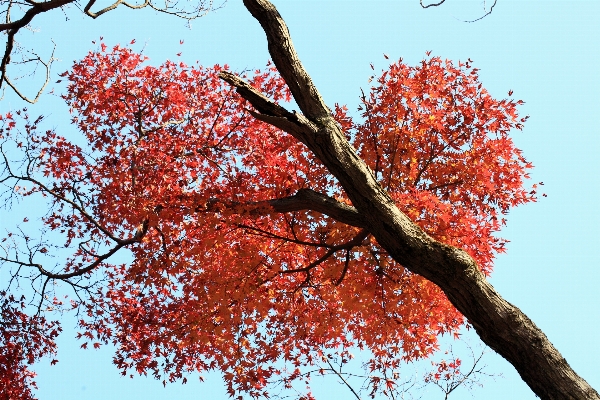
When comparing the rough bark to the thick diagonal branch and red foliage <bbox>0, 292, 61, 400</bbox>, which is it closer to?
the thick diagonal branch

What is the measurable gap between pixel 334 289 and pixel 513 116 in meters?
3.74

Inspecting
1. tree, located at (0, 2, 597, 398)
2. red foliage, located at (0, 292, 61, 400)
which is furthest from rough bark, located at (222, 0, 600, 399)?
red foliage, located at (0, 292, 61, 400)

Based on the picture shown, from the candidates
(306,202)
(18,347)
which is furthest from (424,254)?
(18,347)

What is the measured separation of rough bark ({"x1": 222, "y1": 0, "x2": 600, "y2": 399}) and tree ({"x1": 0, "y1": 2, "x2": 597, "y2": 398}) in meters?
0.01

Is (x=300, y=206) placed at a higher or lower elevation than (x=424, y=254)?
higher

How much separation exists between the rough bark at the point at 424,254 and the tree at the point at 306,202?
0.04ft

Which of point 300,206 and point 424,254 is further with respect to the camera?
point 300,206

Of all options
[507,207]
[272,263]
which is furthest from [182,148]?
[507,207]

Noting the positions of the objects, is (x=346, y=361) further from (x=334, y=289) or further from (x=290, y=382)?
(x=334, y=289)

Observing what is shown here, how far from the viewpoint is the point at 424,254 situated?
658 centimetres

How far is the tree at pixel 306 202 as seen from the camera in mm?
6633

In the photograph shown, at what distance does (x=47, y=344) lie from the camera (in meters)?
11.9

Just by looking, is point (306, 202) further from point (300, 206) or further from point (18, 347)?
point (18, 347)

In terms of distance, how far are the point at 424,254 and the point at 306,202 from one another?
69.1 inches
